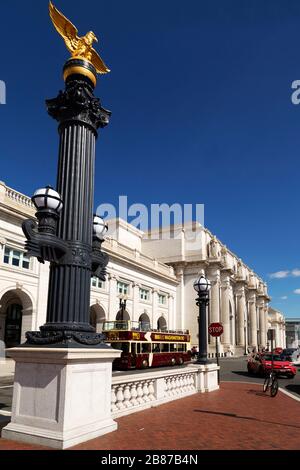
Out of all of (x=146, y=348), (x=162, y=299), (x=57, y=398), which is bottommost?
(x=146, y=348)

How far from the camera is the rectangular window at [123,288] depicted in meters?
41.8

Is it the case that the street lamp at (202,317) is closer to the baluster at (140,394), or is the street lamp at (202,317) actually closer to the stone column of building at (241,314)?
the baluster at (140,394)

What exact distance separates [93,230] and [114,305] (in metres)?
31.5

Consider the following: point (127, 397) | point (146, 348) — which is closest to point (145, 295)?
point (146, 348)

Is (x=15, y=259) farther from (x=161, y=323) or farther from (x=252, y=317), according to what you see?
(x=252, y=317)

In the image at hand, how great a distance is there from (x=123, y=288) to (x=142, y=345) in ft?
51.1

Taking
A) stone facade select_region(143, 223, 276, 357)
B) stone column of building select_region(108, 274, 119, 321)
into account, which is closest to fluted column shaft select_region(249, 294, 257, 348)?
stone facade select_region(143, 223, 276, 357)

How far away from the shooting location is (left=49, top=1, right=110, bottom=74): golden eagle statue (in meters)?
8.37

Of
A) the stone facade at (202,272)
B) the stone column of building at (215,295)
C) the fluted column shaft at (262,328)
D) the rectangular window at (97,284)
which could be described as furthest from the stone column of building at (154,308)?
the fluted column shaft at (262,328)

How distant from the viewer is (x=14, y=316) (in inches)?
1261

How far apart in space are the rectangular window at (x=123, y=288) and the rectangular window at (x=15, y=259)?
14.0 m
